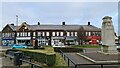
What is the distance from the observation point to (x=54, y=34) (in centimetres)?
7300

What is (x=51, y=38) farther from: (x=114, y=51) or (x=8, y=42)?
(x=114, y=51)

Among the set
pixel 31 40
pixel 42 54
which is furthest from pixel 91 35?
pixel 42 54

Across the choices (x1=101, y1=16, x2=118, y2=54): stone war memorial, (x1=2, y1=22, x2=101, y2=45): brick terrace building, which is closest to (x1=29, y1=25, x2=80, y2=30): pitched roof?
(x1=2, y1=22, x2=101, y2=45): brick terrace building

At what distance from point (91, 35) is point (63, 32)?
9.67 meters

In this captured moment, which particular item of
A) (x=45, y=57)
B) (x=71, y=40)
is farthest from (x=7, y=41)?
(x=45, y=57)

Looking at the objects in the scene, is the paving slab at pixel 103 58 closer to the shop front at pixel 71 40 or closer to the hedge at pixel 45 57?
the hedge at pixel 45 57

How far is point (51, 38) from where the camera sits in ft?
240

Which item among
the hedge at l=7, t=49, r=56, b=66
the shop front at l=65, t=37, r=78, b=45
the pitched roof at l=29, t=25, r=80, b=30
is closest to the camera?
the hedge at l=7, t=49, r=56, b=66

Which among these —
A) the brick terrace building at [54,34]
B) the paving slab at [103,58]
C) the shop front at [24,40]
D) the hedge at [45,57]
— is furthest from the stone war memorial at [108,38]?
the shop front at [24,40]

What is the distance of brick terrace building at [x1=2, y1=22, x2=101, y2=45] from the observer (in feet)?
237

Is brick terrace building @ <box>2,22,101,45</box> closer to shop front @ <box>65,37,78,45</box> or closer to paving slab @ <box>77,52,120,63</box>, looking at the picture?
shop front @ <box>65,37,78,45</box>

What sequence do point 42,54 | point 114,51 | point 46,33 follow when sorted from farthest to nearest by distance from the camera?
point 46,33 < point 114,51 < point 42,54

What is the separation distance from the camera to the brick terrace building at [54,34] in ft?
237

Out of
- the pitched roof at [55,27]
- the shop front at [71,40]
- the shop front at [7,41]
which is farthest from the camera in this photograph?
the shop front at [7,41]
